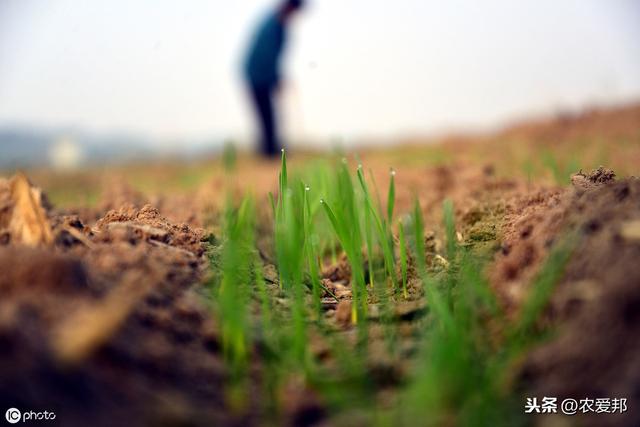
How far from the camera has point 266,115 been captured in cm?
881

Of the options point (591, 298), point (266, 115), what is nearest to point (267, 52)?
point (266, 115)

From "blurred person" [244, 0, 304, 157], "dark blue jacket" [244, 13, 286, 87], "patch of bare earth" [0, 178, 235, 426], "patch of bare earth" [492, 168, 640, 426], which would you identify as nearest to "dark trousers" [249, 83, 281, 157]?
"blurred person" [244, 0, 304, 157]

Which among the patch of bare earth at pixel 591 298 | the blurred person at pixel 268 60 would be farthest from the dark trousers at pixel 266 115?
the patch of bare earth at pixel 591 298

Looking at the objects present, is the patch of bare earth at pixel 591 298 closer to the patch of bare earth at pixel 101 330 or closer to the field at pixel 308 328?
the field at pixel 308 328

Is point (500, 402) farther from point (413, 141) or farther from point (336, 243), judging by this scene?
point (413, 141)

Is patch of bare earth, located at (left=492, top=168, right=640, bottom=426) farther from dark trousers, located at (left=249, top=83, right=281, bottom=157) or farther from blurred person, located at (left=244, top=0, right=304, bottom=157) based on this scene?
dark trousers, located at (left=249, top=83, right=281, bottom=157)

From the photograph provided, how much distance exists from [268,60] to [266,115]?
2.72 feet

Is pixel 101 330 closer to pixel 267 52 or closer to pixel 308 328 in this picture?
pixel 308 328

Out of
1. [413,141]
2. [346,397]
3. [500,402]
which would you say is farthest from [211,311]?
[413,141]

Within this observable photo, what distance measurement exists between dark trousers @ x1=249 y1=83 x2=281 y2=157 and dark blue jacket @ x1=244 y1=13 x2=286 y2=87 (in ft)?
0.43

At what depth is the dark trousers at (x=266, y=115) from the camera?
870cm

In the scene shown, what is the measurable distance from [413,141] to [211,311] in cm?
1024

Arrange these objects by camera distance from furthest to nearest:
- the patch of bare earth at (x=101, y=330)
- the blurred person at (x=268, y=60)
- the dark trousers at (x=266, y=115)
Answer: the dark trousers at (x=266, y=115) → the blurred person at (x=268, y=60) → the patch of bare earth at (x=101, y=330)

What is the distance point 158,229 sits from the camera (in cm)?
158
